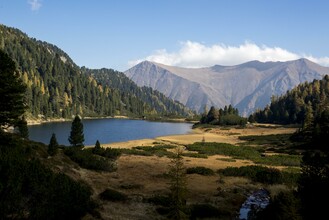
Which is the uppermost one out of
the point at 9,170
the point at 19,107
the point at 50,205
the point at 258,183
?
the point at 19,107

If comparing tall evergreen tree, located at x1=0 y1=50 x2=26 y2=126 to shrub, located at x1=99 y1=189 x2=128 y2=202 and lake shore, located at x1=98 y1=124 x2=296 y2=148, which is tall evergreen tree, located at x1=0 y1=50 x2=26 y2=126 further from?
lake shore, located at x1=98 y1=124 x2=296 y2=148

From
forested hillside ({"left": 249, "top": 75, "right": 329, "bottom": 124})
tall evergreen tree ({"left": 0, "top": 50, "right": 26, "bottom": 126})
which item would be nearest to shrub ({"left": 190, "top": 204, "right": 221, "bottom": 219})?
tall evergreen tree ({"left": 0, "top": 50, "right": 26, "bottom": 126})

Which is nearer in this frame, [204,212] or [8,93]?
[204,212]

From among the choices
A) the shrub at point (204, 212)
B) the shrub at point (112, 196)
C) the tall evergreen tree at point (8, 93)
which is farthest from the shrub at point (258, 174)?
the tall evergreen tree at point (8, 93)

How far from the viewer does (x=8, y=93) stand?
3575 centimetres

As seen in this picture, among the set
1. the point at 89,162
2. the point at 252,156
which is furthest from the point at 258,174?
the point at 252,156

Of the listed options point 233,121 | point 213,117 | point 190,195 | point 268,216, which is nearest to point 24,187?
point 268,216

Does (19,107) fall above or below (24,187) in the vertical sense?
above

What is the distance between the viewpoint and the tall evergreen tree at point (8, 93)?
1380 inches

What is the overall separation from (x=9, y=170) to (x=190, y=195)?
60.6ft

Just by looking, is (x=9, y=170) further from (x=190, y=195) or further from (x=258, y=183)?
(x=258, y=183)

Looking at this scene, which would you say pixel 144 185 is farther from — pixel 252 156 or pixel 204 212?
pixel 252 156

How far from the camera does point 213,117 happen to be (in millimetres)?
188750

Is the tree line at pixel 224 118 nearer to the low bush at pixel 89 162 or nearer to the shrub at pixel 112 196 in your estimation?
the low bush at pixel 89 162
